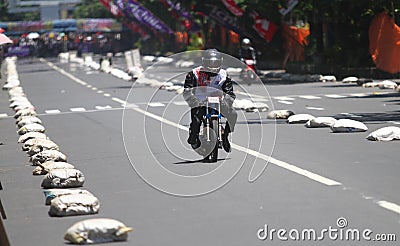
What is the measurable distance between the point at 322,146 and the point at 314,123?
3.36 meters

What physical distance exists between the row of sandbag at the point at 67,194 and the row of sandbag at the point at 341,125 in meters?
5.07

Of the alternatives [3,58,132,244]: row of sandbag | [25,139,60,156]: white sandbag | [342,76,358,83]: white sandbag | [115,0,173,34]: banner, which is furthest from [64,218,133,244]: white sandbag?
[115,0,173,34]: banner

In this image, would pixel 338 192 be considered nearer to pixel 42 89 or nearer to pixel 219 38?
pixel 42 89

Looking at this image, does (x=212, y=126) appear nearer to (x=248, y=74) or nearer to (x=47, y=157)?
(x=47, y=157)

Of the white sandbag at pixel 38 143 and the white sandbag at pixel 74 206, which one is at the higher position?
the white sandbag at pixel 74 206

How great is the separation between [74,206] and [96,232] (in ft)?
5.60

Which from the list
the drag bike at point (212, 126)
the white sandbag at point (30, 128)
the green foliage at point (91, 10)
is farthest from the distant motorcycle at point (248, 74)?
the green foliage at point (91, 10)

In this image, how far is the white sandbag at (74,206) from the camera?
35.2ft

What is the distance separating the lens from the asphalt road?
9711 millimetres

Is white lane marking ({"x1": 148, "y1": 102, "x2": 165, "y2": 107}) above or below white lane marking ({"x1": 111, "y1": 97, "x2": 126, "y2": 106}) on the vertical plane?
above

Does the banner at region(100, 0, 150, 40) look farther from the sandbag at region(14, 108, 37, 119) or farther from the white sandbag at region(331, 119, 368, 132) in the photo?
the white sandbag at region(331, 119, 368, 132)

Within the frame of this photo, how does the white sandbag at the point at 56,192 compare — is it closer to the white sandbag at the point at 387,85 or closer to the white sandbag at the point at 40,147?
the white sandbag at the point at 40,147

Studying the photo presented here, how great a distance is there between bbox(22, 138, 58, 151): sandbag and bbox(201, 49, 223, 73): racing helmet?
3.28 m

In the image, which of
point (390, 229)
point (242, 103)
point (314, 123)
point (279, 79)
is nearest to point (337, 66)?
point (279, 79)
